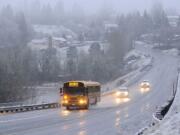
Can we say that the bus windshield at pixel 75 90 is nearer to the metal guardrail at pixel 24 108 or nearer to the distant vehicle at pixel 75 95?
the distant vehicle at pixel 75 95

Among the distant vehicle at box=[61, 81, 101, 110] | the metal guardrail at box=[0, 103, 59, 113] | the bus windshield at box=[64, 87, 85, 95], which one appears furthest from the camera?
the bus windshield at box=[64, 87, 85, 95]

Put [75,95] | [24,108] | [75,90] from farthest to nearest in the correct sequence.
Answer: [75,90] < [75,95] < [24,108]

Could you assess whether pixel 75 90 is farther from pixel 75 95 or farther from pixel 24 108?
pixel 24 108

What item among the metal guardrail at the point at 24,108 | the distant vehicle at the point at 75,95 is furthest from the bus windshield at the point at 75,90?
the metal guardrail at the point at 24,108

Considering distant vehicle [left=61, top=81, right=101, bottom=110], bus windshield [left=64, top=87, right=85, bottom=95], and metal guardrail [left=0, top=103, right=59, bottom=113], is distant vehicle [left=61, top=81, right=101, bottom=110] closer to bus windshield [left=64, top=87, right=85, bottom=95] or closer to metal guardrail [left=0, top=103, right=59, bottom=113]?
bus windshield [left=64, top=87, right=85, bottom=95]

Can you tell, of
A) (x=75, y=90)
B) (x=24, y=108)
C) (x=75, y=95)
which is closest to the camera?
(x=24, y=108)

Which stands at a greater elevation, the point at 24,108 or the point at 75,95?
the point at 75,95

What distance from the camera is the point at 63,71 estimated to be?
473 feet

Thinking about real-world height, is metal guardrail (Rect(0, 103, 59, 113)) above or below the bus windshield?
below

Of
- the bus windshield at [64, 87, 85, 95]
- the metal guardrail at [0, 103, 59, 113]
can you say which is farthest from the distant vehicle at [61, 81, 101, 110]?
the metal guardrail at [0, 103, 59, 113]

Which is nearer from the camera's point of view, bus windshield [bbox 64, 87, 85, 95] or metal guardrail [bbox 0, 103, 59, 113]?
metal guardrail [bbox 0, 103, 59, 113]

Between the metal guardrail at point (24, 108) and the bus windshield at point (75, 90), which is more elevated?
the bus windshield at point (75, 90)

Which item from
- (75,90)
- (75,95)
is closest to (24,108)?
(75,95)

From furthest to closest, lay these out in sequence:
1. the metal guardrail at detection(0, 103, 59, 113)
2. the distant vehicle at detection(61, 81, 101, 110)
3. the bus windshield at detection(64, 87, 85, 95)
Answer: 1. the bus windshield at detection(64, 87, 85, 95)
2. the distant vehicle at detection(61, 81, 101, 110)
3. the metal guardrail at detection(0, 103, 59, 113)
